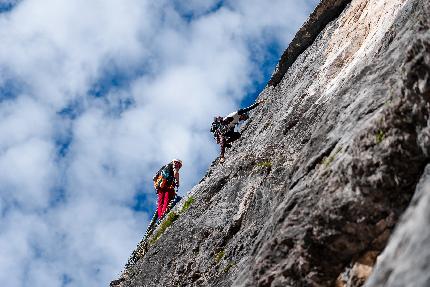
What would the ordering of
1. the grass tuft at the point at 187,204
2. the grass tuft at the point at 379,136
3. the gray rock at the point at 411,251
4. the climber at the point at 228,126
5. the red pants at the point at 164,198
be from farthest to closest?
1. the red pants at the point at 164,198
2. the climber at the point at 228,126
3. the grass tuft at the point at 187,204
4. the grass tuft at the point at 379,136
5. the gray rock at the point at 411,251

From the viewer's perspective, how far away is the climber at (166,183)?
78.8 ft

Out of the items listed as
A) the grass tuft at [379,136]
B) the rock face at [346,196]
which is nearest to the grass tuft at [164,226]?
the rock face at [346,196]

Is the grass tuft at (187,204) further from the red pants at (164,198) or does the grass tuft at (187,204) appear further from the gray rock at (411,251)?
the gray rock at (411,251)

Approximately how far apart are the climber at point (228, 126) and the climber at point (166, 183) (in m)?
3.53

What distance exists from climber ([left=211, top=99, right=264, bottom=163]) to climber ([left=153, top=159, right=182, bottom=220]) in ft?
11.6

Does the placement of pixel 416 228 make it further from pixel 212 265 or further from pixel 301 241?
pixel 212 265

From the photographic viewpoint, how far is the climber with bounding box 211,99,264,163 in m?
22.1

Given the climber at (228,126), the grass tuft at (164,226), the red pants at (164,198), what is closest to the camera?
the grass tuft at (164,226)

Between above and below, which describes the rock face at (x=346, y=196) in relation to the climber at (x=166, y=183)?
below

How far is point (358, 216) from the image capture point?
6.94m

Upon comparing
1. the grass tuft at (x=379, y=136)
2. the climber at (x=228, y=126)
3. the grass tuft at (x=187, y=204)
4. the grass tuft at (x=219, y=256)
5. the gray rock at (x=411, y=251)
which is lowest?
the gray rock at (x=411, y=251)

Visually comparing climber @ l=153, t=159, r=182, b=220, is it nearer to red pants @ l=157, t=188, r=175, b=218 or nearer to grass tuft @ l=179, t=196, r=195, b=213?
red pants @ l=157, t=188, r=175, b=218

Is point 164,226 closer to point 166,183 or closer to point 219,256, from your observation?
point 219,256

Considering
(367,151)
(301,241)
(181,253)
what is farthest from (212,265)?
(367,151)
